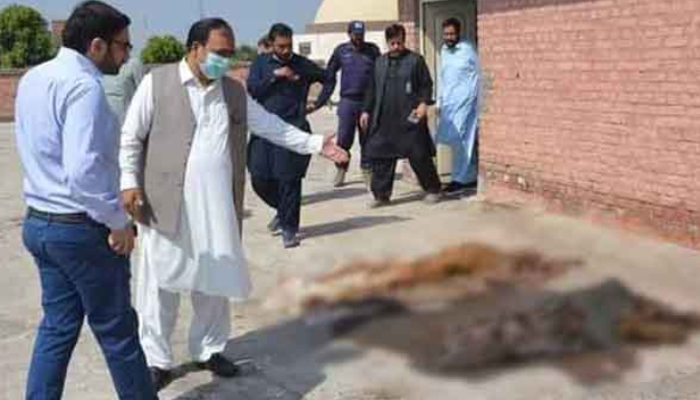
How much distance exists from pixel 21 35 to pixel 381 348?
30380 mm

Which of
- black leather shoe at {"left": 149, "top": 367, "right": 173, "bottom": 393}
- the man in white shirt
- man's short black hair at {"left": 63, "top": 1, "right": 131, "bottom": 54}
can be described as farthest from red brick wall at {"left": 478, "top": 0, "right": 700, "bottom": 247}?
man's short black hair at {"left": 63, "top": 1, "right": 131, "bottom": 54}

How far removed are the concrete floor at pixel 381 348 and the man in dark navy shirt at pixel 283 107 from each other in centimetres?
35

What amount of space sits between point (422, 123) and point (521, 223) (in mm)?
1511

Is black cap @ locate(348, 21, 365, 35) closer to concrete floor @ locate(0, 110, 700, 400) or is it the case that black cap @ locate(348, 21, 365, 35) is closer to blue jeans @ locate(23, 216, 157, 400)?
concrete floor @ locate(0, 110, 700, 400)

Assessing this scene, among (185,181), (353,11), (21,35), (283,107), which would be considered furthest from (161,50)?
(185,181)

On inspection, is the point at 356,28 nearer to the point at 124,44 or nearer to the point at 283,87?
the point at 283,87

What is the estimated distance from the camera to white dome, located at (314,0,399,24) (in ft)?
141

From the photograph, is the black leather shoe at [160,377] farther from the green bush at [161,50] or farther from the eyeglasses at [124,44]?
the green bush at [161,50]

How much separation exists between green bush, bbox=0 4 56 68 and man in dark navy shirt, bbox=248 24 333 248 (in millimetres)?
26773

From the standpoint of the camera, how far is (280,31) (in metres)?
7.07

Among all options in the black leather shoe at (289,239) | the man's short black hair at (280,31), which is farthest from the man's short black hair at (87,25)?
the black leather shoe at (289,239)

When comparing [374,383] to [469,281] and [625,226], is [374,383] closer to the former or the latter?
[469,281]

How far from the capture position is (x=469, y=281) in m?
5.61

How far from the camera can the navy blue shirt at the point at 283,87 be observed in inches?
287
